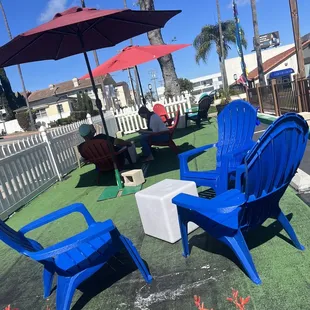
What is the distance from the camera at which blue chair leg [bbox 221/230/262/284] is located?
2.12m

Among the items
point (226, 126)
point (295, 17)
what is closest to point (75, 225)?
point (226, 126)

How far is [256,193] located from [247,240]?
920 mm

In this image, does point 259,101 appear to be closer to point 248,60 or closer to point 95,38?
point 95,38

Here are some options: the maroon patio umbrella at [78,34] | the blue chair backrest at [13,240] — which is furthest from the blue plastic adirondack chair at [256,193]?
the maroon patio umbrella at [78,34]

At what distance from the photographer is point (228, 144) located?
13.3 feet

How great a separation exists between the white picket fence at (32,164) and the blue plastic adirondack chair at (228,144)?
350cm

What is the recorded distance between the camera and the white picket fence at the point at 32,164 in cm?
560

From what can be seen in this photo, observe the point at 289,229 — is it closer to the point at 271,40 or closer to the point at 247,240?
the point at 247,240

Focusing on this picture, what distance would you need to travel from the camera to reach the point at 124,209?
14.3 feet

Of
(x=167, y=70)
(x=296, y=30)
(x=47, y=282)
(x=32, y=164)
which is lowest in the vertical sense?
(x=47, y=282)

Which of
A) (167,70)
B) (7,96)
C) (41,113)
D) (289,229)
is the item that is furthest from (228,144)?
(7,96)

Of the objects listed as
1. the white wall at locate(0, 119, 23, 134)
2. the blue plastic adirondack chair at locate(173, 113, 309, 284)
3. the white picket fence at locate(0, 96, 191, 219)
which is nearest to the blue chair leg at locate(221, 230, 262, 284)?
the blue plastic adirondack chair at locate(173, 113, 309, 284)

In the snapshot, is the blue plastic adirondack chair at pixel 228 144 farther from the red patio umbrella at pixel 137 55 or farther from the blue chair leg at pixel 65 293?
the red patio umbrella at pixel 137 55

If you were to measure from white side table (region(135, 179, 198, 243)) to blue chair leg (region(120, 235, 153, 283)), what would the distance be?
592 mm
